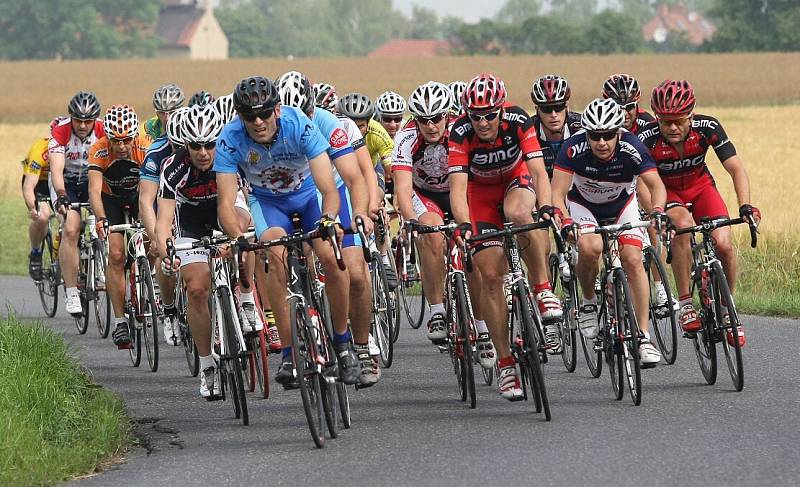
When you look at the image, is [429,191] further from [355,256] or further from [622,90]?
[355,256]

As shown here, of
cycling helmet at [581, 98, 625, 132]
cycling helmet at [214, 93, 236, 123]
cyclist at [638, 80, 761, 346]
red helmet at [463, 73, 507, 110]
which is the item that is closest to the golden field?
cyclist at [638, 80, 761, 346]

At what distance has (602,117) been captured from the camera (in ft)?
30.3

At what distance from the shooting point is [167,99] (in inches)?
473

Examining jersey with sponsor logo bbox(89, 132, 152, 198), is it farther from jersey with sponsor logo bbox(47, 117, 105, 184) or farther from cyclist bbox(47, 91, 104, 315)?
jersey with sponsor logo bbox(47, 117, 105, 184)

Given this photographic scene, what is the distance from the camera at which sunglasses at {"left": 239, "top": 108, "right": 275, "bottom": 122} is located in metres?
8.20

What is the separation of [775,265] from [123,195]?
23.7 feet

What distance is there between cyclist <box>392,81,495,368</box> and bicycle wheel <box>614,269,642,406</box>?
2002 millimetres

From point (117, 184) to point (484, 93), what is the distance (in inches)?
176

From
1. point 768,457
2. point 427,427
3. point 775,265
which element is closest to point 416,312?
point 775,265

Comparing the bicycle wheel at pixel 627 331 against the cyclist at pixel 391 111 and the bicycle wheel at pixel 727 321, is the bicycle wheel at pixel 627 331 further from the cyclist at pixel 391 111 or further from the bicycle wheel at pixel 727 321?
the cyclist at pixel 391 111

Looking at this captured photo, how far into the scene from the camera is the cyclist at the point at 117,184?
38.6ft

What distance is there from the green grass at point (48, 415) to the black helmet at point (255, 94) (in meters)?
2.05

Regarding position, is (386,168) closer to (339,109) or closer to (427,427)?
(339,109)

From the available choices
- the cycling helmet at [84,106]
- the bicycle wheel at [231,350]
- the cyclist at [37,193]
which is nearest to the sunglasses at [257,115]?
the bicycle wheel at [231,350]
